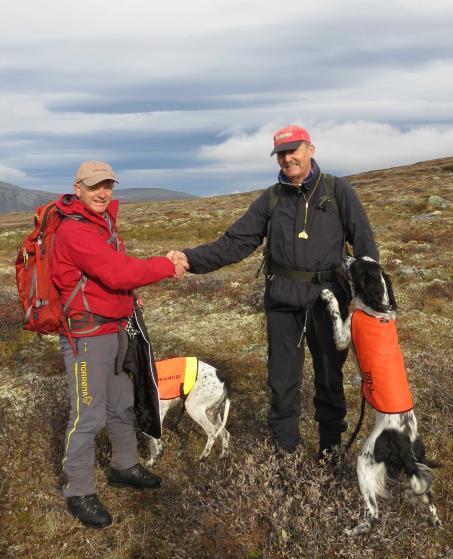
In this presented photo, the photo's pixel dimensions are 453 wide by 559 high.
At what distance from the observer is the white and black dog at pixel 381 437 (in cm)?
382

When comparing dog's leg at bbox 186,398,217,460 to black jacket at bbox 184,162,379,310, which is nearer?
black jacket at bbox 184,162,379,310

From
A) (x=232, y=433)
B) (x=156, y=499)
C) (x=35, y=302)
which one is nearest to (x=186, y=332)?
(x=232, y=433)

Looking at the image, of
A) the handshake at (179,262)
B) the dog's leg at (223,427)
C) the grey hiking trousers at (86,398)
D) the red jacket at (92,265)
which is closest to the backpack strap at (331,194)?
the handshake at (179,262)

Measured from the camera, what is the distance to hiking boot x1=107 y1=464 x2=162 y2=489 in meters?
4.93

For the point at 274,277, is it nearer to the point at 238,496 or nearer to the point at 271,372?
the point at 271,372

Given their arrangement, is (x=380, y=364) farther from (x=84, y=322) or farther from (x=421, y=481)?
(x=84, y=322)

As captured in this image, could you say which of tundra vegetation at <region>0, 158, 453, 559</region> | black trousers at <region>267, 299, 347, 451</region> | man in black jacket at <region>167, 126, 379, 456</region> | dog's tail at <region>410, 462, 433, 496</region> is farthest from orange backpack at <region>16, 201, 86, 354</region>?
dog's tail at <region>410, 462, 433, 496</region>

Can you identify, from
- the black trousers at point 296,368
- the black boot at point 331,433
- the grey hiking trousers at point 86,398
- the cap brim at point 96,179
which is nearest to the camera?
the cap brim at point 96,179

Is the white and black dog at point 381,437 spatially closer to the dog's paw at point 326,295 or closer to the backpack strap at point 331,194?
the dog's paw at point 326,295

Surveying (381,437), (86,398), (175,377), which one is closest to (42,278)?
(86,398)

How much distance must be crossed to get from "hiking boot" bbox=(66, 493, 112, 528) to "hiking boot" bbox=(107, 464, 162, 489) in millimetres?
526

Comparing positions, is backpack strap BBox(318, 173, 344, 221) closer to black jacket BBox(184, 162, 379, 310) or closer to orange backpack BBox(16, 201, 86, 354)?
black jacket BBox(184, 162, 379, 310)

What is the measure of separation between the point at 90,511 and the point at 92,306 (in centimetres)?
190

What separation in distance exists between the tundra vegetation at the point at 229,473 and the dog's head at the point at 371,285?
4.88 feet
